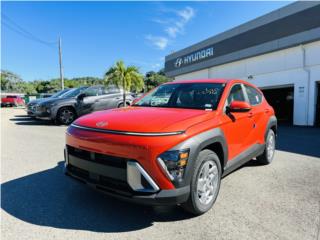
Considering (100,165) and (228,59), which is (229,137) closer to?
(100,165)

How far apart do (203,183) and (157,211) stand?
0.68 metres

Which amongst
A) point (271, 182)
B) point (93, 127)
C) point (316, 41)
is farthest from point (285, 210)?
point (316, 41)

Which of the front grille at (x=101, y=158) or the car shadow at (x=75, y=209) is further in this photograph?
the car shadow at (x=75, y=209)

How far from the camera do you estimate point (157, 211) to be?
318cm

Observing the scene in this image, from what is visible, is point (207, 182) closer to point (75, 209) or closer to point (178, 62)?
point (75, 209)

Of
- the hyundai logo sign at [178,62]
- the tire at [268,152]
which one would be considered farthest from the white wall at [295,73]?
the tire at [268,152]

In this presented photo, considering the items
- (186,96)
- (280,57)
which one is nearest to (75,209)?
(186,96)

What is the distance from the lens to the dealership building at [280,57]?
12703 mm

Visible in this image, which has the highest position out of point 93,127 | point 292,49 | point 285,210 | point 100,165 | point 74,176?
point 292,49

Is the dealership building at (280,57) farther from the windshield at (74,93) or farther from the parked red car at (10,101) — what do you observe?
the parked red car at (10,101)

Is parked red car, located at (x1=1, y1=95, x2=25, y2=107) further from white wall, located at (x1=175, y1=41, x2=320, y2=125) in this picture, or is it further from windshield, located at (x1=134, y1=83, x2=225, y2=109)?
windshield, located at (x1=134, y1=83, x2=225, y2=109)

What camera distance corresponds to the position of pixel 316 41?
12.4m

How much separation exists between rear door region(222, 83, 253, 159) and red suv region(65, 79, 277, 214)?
0.5 inches

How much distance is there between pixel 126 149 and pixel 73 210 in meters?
1.21
